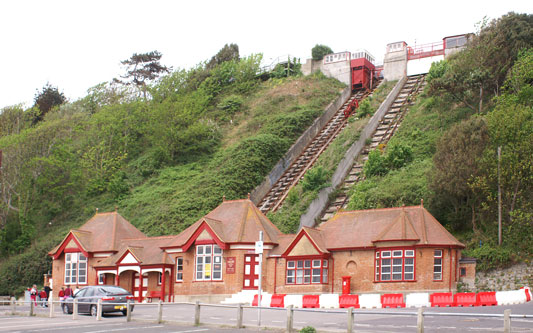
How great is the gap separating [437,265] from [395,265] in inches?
92.5

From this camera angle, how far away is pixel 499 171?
38719mm

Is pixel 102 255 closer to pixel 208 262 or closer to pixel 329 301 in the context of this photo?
pixel 208 262

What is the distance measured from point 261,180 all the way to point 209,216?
18.0 m

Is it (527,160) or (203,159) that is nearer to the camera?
(527,160)

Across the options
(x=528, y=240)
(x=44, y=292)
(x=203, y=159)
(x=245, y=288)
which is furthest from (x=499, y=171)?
(x=203, y=159)

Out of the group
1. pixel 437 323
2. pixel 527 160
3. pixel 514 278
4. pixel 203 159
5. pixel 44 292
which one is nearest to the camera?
pixel 437 323

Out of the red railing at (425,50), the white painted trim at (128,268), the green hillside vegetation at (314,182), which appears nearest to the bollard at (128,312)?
the white painted trim at (128,268)

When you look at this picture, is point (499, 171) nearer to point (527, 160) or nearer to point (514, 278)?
point (527, 160)

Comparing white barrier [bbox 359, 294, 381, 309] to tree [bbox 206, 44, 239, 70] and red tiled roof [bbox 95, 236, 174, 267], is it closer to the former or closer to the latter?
red tiled roof [bbox 95, 236, 174, 267]

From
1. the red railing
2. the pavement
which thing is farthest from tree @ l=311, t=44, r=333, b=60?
the pavement

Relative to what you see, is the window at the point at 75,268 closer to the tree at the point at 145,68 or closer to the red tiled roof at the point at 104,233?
the red tiled roof at the point at 104,233

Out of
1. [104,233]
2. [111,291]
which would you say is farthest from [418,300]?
[104,233]

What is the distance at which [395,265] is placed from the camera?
3688 cm

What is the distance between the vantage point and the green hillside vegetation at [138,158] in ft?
189
